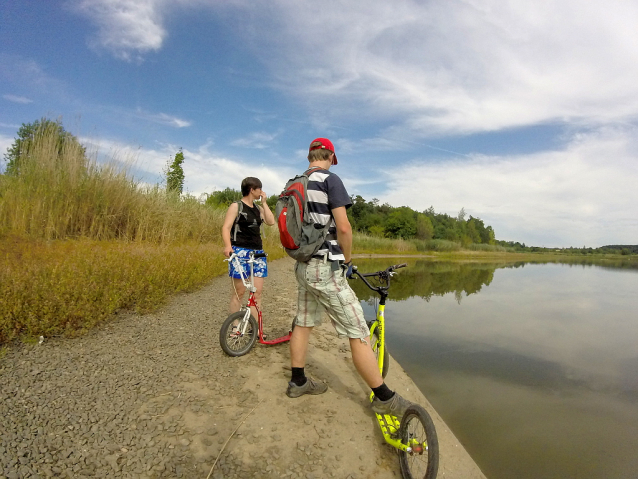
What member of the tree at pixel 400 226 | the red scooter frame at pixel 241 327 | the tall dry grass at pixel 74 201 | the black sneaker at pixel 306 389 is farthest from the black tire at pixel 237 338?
the tree at pixel 400 226

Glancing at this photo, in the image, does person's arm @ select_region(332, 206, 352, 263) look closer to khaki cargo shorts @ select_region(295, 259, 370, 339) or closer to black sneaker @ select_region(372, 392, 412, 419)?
khaki cargo shorts @ select_region(295, 259, 370, 339)

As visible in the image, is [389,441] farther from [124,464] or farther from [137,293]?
[137,293]

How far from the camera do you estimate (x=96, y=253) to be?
6047 mm

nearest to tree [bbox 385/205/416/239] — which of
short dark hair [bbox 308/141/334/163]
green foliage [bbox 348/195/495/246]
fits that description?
green foliage [bbox 348/195/495/246]

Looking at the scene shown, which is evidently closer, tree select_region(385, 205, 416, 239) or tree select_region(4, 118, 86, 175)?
tree select_region(4, 118, 86, 175)

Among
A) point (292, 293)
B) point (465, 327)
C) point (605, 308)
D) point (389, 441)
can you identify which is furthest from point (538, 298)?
Result: point (389, 441)

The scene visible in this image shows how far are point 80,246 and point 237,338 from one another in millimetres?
4561

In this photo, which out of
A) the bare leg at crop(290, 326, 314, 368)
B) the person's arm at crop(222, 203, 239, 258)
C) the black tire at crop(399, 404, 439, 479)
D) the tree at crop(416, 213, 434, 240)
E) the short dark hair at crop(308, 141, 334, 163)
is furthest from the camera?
the tree at crop(416, 213, 434, 240)

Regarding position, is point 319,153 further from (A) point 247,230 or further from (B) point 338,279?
(A) point 247,230

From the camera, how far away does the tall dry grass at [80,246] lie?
12.2 feet

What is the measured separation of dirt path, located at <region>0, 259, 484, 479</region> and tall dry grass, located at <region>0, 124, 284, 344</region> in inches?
16.8

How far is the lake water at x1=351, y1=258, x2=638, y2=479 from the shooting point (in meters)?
3.27

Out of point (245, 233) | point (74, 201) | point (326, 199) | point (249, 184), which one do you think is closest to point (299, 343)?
point (326, 199)

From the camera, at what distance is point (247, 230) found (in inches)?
160
